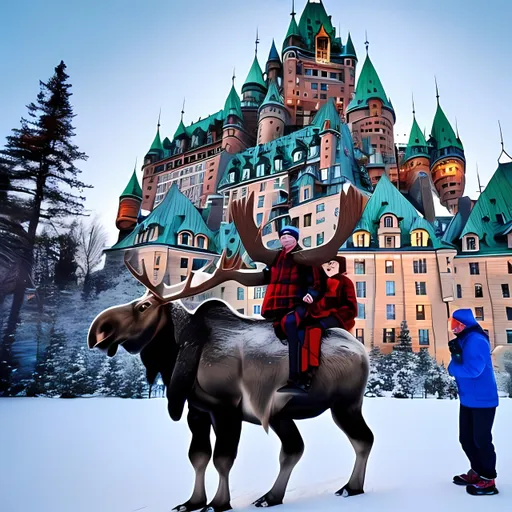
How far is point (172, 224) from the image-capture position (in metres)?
20.7

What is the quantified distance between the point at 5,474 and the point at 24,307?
1397 centimetres

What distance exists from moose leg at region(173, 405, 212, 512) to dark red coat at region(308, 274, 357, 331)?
1.09 meters

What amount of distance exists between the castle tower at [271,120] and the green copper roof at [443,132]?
1131 cm

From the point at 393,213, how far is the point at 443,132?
1505 centimetres

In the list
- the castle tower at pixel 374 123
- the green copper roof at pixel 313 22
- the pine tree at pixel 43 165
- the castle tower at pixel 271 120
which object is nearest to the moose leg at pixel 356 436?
the pine tree at pixel 43 165

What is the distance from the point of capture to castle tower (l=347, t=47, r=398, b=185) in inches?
1131

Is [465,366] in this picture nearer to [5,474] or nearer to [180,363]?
[180,363]

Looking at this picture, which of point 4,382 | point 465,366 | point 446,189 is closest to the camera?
point 465,366

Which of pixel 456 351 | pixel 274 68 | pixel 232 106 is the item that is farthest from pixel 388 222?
pixel 274 68

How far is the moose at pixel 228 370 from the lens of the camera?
2.64 meters

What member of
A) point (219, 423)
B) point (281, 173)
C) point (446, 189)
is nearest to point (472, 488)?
point (219, 423)

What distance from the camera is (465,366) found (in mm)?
3047

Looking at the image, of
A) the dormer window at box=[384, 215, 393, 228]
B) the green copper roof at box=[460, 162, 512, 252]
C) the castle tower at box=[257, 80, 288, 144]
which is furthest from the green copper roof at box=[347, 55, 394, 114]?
the dormer window at box=[384, 215, 393, 228]

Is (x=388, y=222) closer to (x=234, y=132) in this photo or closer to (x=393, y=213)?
(x=393, y=213)
